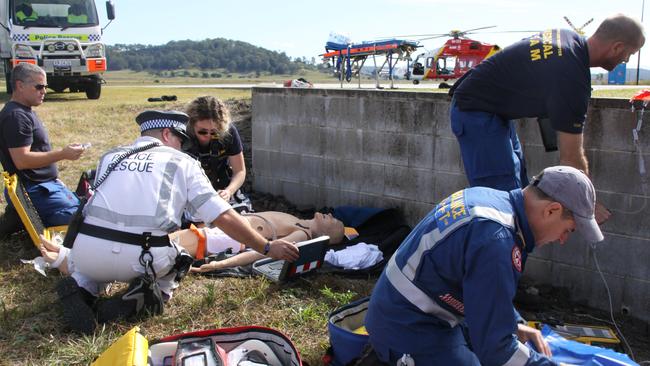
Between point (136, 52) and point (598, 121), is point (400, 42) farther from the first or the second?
point (136, 52)

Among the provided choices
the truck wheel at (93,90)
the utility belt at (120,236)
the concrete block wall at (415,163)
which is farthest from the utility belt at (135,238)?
the truck wheel at (93,90)

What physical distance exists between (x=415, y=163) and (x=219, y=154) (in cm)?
181

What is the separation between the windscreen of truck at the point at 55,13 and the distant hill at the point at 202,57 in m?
102

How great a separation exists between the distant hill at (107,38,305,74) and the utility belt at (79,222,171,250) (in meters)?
114

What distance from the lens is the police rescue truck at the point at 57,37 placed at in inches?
561

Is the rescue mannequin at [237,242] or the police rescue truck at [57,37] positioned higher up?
the police rescue truck at [57,37]

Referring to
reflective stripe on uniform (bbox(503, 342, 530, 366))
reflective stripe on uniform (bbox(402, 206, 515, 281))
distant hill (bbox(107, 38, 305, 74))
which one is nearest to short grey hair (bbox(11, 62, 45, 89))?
reflective stripe on uniform (bbox(402, 206, 515, 281))

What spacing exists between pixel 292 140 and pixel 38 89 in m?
2.65

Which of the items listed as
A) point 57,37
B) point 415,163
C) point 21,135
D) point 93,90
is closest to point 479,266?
point 415,163

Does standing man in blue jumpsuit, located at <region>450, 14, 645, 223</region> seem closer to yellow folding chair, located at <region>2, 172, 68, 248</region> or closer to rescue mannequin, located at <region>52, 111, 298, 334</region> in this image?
rescue mannequin, located at <region>52, 111, 298, 334</region>

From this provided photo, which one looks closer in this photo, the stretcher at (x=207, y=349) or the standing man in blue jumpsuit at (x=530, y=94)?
the stretcher at (x=207, y=349)

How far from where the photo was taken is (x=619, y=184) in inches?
161

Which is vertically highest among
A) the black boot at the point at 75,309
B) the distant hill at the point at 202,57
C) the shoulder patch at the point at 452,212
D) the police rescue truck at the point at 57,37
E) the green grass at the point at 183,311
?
the distant hill at the point at 202,57

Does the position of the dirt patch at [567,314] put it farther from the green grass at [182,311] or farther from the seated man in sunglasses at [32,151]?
the seated man in sunglasses at [32,151]
